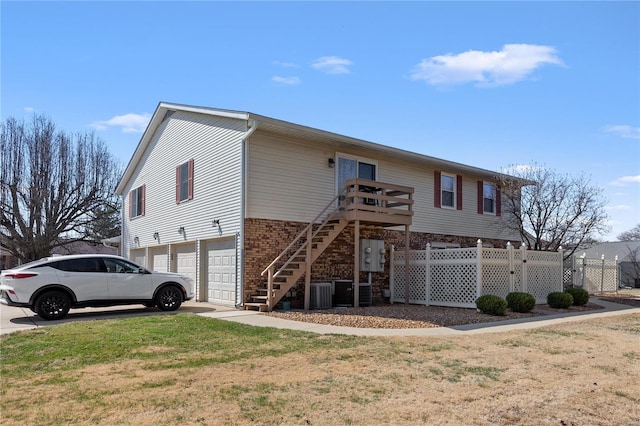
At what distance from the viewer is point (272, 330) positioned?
387 inches

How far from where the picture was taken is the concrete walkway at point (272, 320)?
10281mm

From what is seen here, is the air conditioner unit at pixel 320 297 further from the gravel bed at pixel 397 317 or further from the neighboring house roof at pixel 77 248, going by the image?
the neighboring house roof at pixel 77 248

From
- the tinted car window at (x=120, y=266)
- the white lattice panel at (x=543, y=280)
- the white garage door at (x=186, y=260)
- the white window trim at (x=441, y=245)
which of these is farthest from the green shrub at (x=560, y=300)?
the tinted car window at (x=120, y=266)

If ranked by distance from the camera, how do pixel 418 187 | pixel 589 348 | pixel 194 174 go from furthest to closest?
pixel 418 187, pixel 194 174, pixel 589 348

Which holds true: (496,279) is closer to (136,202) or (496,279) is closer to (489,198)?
(489,198)

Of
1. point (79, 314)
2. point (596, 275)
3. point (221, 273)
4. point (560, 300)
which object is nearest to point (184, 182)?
point (221, 273)

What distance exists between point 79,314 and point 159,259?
763 centimetres

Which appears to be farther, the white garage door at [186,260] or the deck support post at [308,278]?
the white garage door at [186,260]

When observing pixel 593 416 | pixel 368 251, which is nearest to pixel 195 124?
pixel 368 251

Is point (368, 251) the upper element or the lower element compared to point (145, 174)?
lower

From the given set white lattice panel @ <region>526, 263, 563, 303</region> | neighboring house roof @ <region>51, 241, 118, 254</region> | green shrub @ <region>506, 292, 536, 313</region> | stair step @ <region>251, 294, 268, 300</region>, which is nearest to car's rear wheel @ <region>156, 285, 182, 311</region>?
stair step @ <region>251, 294, 268, 300</region>

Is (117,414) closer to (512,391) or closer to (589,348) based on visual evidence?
(512,391)

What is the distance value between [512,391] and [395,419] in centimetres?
177

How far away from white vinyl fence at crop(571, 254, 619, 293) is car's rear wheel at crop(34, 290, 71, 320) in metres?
19.6
